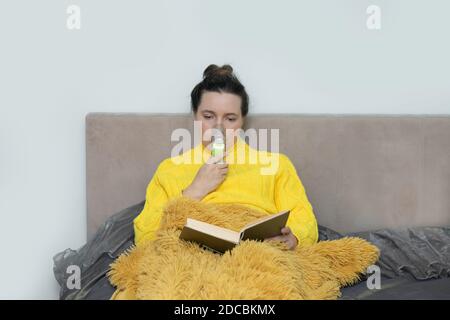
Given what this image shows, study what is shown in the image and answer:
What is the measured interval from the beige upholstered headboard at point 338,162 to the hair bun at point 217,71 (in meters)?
0.14

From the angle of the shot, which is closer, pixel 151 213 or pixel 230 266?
pixel 230 266

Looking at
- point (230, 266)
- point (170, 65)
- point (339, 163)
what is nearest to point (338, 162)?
point (339, 163)

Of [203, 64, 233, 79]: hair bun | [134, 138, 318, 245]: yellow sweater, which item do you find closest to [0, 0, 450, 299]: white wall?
[203, 64, 233, 79]: hair bun

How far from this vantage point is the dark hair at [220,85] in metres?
1.65

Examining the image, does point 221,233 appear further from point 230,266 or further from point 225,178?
point 225,178

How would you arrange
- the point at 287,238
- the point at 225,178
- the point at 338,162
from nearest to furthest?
the point at 287,238
the point at 225,178
the point at 338,162

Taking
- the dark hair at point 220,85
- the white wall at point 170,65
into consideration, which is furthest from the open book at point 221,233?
the white wall at point 170,65

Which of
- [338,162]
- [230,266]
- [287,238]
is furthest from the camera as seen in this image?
[338,162]

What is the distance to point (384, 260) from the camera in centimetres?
156

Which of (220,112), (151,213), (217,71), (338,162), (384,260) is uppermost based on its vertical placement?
(217,71)

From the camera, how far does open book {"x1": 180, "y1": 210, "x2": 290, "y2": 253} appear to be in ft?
3.94

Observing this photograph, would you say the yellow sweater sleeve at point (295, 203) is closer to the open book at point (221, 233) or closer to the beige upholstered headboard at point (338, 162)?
the beige upholstered headboard at point (338, 162)

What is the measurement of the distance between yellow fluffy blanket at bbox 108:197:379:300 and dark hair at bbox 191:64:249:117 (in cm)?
35

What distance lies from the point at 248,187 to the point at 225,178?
68mm
